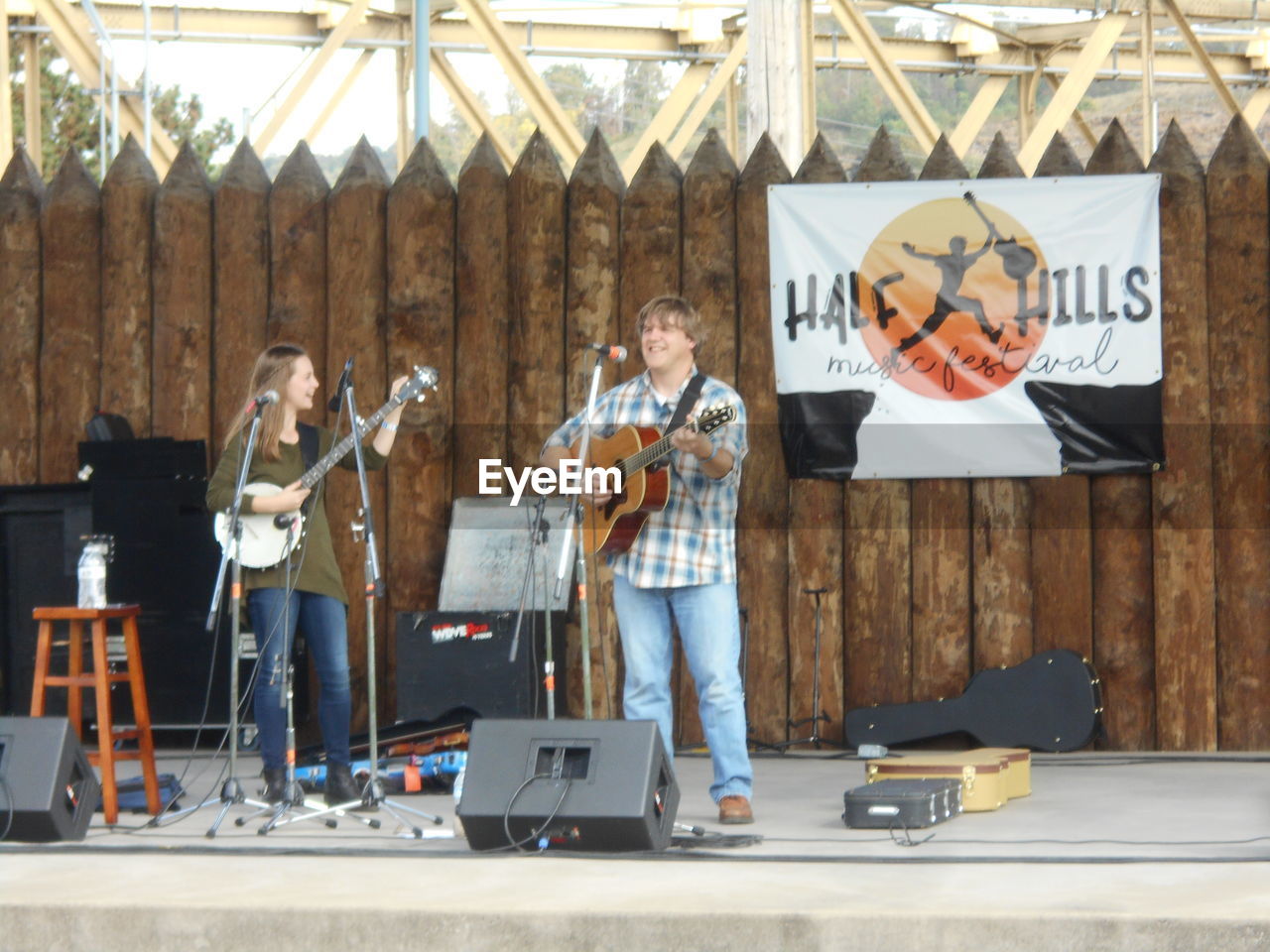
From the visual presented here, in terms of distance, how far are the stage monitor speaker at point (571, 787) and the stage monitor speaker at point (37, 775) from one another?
4.32 ft

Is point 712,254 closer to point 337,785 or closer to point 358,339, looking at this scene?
point 358,339

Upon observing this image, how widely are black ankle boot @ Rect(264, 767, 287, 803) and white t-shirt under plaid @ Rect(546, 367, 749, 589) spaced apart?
147 centimetres

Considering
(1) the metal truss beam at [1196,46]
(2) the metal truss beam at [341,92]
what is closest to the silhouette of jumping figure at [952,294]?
(1) the metal truss beam at [1196,46]

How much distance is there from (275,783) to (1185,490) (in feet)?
13.4

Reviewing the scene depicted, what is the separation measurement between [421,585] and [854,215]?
2.58 m

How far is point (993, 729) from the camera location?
287 inches

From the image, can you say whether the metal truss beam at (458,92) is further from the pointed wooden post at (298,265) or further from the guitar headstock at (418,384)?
the guitar headstock at (418,384)

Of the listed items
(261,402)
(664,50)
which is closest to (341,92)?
(664,50)

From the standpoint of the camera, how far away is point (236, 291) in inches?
305

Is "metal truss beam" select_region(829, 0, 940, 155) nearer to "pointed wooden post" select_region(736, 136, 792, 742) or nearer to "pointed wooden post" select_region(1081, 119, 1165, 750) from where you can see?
"pointed wooden post" select_region(736, 136, 792, 742)

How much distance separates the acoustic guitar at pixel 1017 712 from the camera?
7227mm

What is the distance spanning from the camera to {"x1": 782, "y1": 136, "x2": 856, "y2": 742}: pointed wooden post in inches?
297

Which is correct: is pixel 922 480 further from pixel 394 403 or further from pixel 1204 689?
pixel 394 403

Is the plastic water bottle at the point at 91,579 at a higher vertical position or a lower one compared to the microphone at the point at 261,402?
lower
